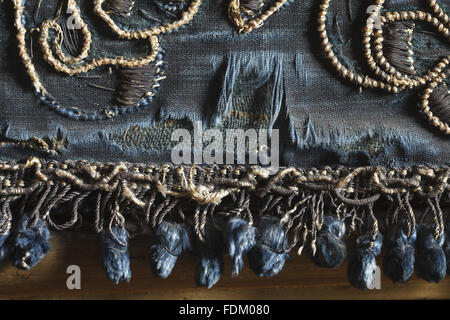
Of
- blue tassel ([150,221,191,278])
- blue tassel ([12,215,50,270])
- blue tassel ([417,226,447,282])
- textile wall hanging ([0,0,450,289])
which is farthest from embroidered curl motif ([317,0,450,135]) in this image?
blue tassel ([12,215,50,270])

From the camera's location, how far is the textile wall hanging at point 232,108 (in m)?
0.56

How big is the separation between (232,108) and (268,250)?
15cm

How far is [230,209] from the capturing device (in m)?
0.56

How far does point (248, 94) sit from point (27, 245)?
26 cm

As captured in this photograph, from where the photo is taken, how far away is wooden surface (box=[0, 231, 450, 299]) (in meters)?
0.62

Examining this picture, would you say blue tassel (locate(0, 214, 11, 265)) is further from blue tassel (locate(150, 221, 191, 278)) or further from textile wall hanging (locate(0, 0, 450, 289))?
blue tassel (locate(150, 221, 191, 278))

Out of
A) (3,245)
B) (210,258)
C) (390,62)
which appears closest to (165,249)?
(210,258)

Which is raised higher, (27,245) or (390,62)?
(390,62)

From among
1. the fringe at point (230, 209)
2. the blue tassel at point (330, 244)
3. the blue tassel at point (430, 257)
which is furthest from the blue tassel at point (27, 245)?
the blue tassel at point (430, 257)

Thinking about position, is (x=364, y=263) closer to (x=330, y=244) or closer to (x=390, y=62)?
(x=330, y=244)

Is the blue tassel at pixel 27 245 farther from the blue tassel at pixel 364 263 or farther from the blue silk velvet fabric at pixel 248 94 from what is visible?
the blue tassel at pixel 364 263

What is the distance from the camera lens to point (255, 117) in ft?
1.90

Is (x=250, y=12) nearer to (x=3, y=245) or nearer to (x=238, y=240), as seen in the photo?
(x=238, y=240)

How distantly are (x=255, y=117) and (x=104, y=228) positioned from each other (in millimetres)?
188
